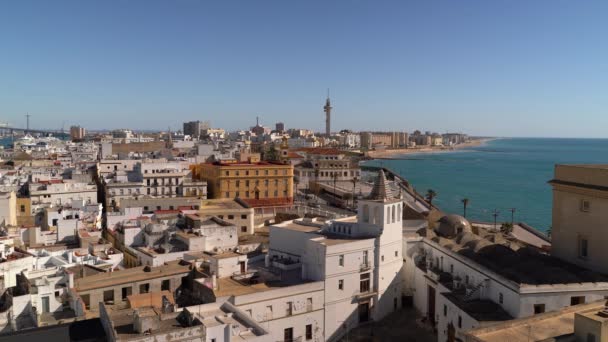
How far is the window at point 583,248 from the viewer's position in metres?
23.4

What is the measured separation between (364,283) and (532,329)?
1261 cm

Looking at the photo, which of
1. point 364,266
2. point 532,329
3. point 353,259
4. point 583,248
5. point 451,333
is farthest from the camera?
point 364,266

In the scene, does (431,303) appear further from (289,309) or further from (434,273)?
(289,309)

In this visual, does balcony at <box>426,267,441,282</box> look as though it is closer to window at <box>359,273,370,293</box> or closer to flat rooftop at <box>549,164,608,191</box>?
window at <box>359,273,370,293</box>

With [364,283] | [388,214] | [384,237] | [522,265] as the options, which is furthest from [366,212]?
[522,265]

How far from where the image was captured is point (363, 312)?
82.9 feet

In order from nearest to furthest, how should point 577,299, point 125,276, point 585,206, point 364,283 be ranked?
1. point 577,299
2. point 125,276
3. point 585,206
4. point 364,283

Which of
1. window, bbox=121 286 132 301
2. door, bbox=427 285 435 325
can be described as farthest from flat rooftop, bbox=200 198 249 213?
door, bbox=427 285 435 325

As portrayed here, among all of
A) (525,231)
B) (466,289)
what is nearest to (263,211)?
(525,231)

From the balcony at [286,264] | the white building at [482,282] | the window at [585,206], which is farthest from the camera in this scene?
the balcony at [286,264]

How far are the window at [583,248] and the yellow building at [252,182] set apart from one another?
31.7 m

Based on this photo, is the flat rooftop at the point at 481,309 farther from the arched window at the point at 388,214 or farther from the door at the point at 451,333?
the arched window at the point at 388,214

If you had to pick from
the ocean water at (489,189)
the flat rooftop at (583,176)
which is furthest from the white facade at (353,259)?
the ocean water at (489,189)

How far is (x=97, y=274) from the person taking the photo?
23.0 meters
